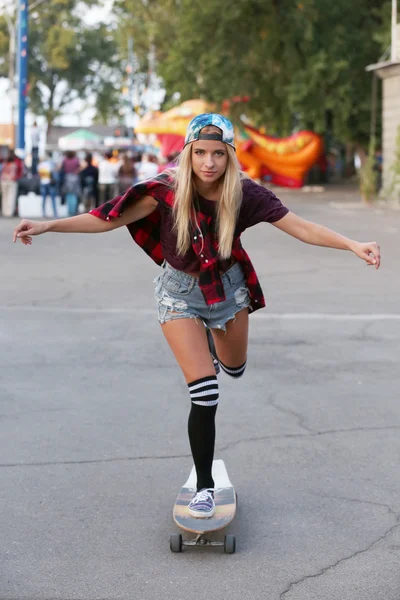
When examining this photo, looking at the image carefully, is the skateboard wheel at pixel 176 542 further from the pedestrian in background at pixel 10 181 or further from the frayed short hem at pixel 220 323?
the pedestrian in background at pixel 10 181

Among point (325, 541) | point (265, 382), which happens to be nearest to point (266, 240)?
point (265, 382)

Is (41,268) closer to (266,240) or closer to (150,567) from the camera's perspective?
(266,240)

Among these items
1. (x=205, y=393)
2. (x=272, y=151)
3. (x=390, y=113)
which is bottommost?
(x=205, y=393)

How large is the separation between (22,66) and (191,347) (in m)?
31.4

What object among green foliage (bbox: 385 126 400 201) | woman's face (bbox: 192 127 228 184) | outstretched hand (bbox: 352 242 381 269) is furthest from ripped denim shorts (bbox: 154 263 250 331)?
green foliage (bbox: 385 126 400 201)

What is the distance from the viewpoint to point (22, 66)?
3450cm

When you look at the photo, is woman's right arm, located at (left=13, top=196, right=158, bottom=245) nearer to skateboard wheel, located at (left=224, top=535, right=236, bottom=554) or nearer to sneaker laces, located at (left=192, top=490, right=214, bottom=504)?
sneaker laces, located at (left=192, top=490, right=214, bottom=504)

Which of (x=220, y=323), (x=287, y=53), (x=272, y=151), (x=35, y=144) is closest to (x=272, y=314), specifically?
(x=220, y=323)

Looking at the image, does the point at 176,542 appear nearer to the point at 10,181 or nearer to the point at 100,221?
the point at 100,221

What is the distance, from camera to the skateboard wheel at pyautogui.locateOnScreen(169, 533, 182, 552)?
4.33 m

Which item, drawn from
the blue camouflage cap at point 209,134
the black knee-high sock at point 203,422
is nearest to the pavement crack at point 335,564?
the black knee-high sock at point 203,422

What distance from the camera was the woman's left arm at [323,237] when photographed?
4.61 m

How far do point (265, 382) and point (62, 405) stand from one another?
1.53 metres

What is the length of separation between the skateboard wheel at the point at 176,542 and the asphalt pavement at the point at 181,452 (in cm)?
3
